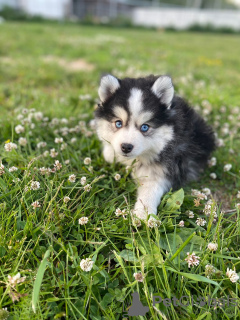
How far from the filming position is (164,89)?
2834mm

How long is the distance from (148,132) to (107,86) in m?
0.70

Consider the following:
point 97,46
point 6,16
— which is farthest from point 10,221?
point 6,16

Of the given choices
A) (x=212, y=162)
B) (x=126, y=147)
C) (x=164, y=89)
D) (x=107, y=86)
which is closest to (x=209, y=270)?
(x=126, y=147)

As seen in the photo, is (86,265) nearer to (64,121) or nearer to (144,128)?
(144,128)

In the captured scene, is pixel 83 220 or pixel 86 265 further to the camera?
pixel 83 220

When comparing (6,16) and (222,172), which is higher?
(6,16)

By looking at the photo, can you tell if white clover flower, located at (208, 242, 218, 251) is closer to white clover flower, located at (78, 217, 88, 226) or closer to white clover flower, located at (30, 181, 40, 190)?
white clover flower, located at (78, 217, 88, 226)

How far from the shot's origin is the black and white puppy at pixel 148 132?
8.95ft

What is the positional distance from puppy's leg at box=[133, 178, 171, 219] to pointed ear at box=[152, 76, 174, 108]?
2.83ft

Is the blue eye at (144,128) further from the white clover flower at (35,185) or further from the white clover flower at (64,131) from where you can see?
the white clover flower at (64,131)

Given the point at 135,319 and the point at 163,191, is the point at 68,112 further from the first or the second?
the point at 135,319

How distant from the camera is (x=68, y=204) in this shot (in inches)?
102

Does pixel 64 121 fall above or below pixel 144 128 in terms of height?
below

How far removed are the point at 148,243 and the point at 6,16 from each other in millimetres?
26318
